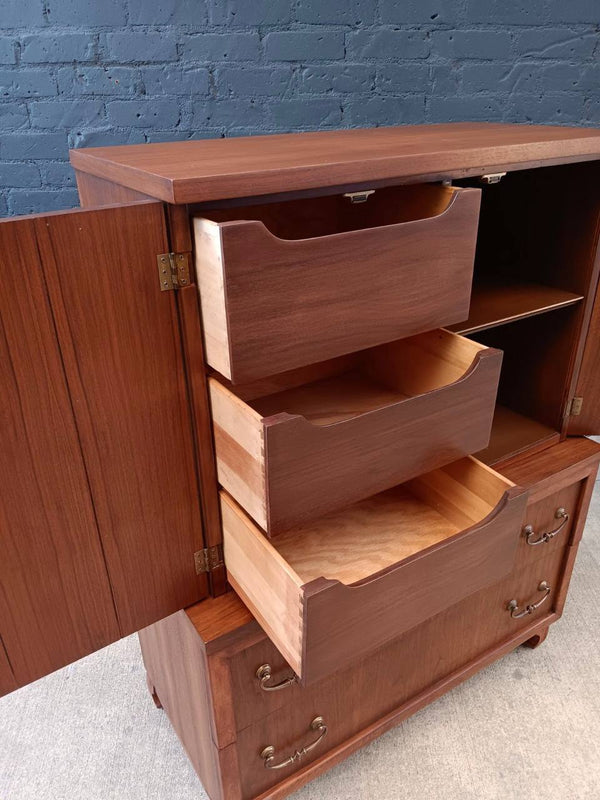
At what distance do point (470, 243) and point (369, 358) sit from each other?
1.15 feet

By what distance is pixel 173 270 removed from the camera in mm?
746

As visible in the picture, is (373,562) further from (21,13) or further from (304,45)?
(21,13)

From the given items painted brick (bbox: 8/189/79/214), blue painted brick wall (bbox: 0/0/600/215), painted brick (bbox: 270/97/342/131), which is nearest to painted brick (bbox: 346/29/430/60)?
blue painted brick wall (bbox: 0/0/600/215)

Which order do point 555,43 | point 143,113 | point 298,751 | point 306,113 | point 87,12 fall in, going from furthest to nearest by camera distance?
point 555,43
point 306,113
point 143,113
point 87,12
point 298,751

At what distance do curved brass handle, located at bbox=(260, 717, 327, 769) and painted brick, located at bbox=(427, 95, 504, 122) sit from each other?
1415mm

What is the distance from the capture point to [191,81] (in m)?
1.32

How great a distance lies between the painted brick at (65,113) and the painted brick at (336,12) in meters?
0.50

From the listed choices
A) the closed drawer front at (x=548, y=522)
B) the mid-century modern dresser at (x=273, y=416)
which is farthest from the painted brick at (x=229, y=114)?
the closed drawer front at (x=548, y=522)

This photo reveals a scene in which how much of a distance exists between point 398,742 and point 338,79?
1.51 meters

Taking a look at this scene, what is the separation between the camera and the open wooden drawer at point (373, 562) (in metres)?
0.79

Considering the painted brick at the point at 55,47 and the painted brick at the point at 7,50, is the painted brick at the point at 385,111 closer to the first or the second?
the painted brick at the point at 55,47

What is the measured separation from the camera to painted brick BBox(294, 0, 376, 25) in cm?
134

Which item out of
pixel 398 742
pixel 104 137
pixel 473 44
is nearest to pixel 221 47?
pixel 104 137

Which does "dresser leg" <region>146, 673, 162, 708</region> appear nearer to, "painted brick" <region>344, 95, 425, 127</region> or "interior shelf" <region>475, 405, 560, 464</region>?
"interior shelf" <region>475, 405, 560, 464</region>
